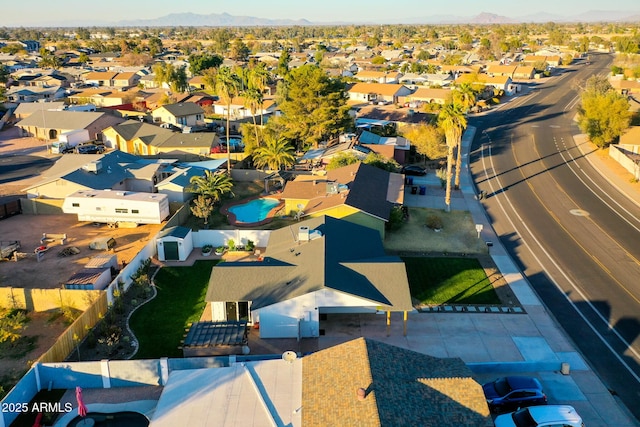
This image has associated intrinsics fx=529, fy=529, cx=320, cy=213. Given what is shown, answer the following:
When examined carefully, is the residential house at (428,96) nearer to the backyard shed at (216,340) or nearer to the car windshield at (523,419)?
the backyard shed at (216,340)

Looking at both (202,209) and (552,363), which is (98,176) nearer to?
(202,209)

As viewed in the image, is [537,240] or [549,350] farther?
[537,240]

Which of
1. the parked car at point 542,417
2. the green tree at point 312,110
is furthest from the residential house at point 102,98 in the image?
the parked car at point 542,417

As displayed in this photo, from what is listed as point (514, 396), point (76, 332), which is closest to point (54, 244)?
point (76, 332)

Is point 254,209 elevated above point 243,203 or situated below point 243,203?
above

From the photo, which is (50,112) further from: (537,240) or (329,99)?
(537,240)

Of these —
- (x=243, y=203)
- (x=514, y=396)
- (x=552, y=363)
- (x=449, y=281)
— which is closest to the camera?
(x=514, y=396)

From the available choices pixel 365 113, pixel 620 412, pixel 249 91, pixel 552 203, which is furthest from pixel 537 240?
pixel 365 113
